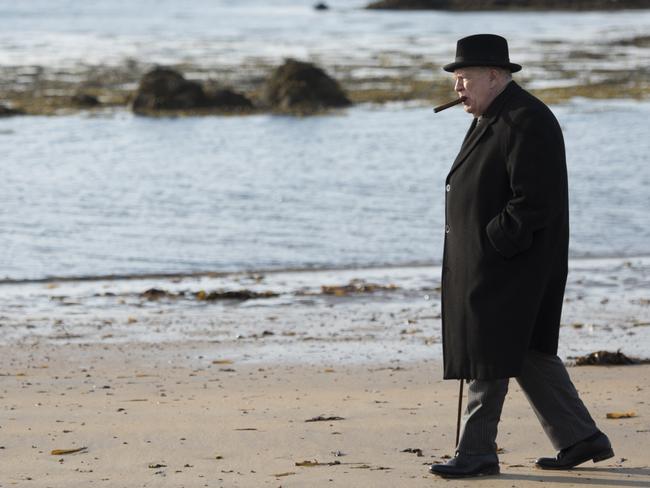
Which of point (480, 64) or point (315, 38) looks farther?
point (315, 38)

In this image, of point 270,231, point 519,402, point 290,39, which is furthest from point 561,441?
point 290,39

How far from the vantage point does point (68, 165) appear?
61.5 feet

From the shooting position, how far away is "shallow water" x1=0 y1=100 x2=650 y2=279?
483 inches

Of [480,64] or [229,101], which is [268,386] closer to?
[480,64]

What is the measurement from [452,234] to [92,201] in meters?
11.0

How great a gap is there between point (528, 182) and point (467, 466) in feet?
3.53

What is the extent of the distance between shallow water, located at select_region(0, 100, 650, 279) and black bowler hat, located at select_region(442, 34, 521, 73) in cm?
698

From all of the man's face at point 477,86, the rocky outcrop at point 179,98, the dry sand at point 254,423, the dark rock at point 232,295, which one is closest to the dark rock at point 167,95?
the rocky outcrop at point 179,98

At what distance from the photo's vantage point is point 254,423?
589 centimetres

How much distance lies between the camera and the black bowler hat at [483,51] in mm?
4660

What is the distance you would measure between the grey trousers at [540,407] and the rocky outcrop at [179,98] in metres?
21.8

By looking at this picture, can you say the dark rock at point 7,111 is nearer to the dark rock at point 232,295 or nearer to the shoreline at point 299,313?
the shoreline at point 299,313

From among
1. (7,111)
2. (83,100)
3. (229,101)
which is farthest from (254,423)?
(83,100)

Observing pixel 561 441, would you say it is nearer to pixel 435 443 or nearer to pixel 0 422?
pixel 435 443
